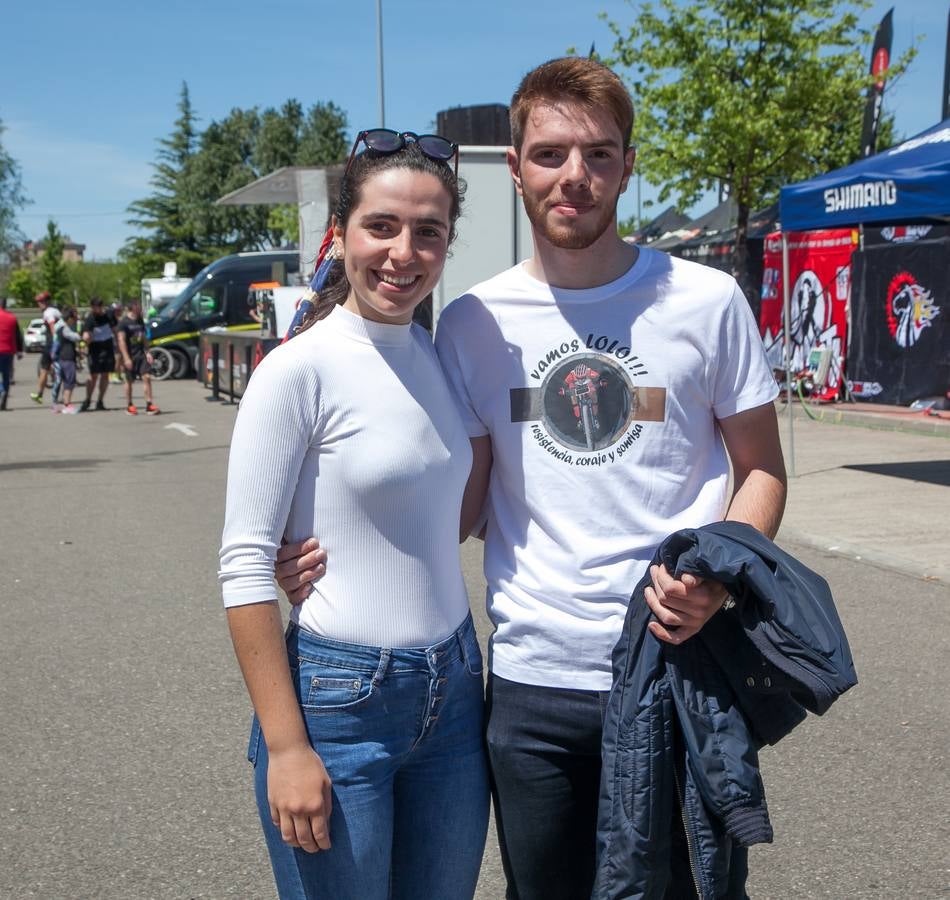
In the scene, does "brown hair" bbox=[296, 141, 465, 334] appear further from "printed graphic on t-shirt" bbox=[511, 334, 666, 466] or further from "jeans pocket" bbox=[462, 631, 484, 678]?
"jeans pocket" bbox=[462, 631, 484, 678]

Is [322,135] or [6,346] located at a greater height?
[322,135]

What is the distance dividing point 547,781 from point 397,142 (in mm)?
1216

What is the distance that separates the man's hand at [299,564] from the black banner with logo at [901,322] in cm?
1453

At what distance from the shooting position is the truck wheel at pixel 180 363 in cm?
2816

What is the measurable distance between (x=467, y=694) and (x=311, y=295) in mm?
806

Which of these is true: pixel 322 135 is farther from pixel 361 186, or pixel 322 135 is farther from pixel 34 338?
pixel 361 186

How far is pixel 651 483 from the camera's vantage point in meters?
2.20

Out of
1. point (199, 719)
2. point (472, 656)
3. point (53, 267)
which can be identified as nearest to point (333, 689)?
point (472, 656)

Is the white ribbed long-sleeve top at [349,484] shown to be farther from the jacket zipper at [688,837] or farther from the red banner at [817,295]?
the red banner at [817,295]

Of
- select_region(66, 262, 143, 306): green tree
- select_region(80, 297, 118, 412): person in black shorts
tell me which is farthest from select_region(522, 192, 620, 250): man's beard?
select_region(66, 262, 143, 306): green tree

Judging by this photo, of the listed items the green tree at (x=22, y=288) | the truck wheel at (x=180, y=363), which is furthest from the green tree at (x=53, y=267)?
the truck wheel at (x=180, y=363)

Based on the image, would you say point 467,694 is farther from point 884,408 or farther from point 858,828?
point 884,408

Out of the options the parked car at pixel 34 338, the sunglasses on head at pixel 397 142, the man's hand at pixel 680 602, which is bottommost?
the parked car at pixel 34 338

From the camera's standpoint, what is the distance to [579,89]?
7.18 feet
